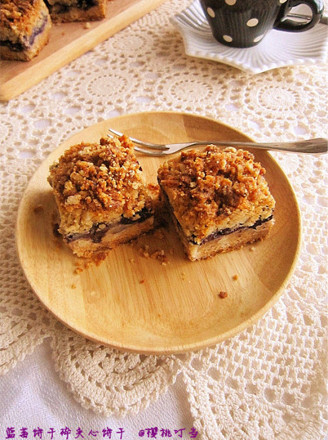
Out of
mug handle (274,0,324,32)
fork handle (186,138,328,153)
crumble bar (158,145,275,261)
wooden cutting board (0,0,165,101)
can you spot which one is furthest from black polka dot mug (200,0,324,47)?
crumble bar (158,145,275,261)

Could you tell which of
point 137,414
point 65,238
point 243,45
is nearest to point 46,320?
point 65,238

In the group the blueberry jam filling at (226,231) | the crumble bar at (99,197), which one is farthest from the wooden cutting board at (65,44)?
the blueberry jam filling at (226,231)

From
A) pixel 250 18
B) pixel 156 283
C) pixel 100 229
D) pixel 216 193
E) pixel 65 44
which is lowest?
pixel 156 283

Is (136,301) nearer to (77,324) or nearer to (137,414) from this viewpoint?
(77,324)

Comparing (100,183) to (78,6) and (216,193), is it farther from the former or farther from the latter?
(78,6)

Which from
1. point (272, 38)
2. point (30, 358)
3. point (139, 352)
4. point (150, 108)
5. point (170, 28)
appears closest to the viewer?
point (139, 352)

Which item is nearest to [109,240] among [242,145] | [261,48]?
[242,145]
